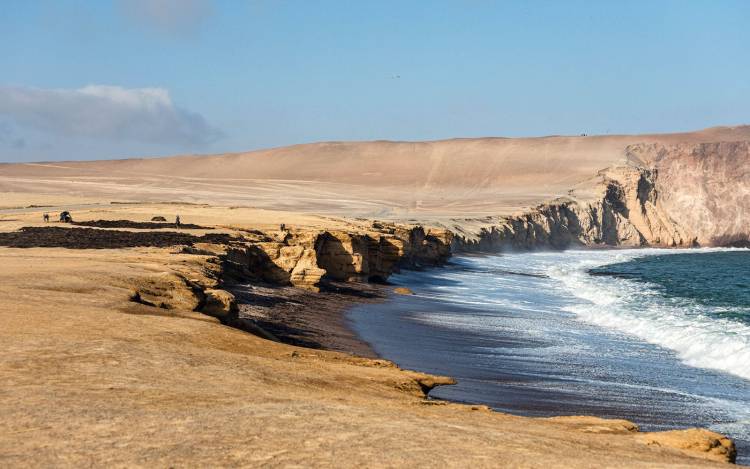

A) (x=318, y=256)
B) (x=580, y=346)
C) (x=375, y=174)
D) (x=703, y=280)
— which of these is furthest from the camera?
(x=375, y=174)

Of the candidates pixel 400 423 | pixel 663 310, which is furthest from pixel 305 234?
pixel 400 423

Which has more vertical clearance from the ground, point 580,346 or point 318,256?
point 318,256

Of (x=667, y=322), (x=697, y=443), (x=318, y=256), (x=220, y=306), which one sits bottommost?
(x=667, y=322)

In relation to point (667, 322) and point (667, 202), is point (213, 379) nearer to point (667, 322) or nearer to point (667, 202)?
point (667, 322)

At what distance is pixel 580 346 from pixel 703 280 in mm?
33333

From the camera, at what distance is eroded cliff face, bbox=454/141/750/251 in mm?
111625

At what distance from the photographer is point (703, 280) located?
5412 cm

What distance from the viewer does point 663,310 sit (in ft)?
113

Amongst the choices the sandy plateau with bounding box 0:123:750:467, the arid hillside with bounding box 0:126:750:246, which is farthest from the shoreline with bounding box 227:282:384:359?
the arid hillside with bounding box 0:126:750:246

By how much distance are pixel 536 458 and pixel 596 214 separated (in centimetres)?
10807

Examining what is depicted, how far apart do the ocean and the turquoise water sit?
214 mm

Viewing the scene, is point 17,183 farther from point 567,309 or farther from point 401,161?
point 567,309

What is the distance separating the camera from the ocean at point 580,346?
16000 mm

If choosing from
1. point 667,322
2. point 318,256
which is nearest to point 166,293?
point 318,256
